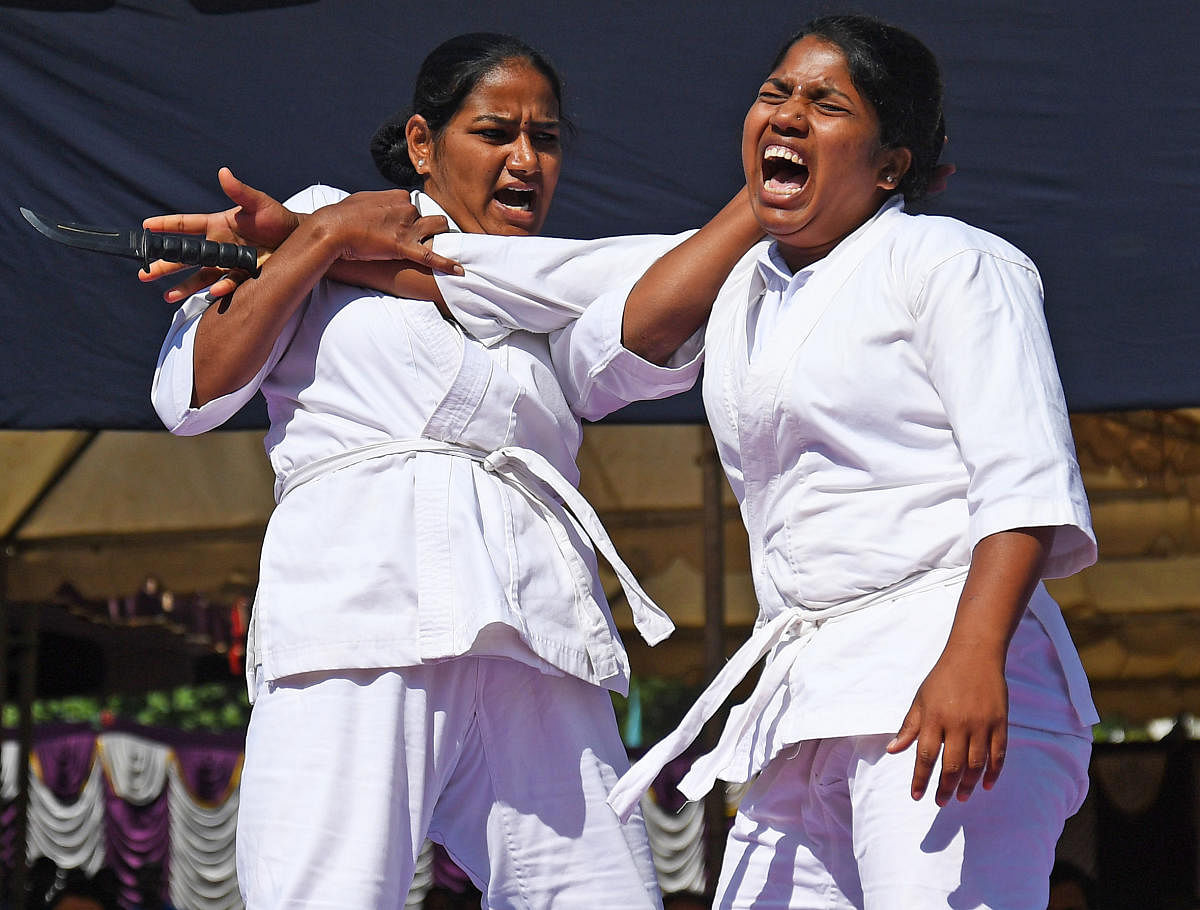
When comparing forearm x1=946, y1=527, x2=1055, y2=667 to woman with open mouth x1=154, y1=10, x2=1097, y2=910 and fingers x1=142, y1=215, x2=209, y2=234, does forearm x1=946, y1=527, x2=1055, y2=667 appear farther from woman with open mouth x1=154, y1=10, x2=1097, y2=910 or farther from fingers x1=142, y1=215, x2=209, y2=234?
fingers x1=142, y1=215, x2=209, y2=234

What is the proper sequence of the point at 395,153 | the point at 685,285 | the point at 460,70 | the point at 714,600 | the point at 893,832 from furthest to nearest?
the point at 714,600 → the point at 395,153 → the point at 460,70 → the point at 685,285 → the point at 893,832

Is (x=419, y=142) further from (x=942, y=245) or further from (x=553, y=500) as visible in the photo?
(x=942, y=245)

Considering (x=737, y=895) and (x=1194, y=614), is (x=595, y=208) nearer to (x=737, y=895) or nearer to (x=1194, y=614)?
(x=737, y=895)

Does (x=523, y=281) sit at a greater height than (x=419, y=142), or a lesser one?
lesser

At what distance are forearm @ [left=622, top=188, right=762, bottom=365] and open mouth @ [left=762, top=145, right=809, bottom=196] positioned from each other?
0.14 m

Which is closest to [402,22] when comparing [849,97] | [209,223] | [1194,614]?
[209,223]

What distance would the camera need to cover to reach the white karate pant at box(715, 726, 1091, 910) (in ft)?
4.68

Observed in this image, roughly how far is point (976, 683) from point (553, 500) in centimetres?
85

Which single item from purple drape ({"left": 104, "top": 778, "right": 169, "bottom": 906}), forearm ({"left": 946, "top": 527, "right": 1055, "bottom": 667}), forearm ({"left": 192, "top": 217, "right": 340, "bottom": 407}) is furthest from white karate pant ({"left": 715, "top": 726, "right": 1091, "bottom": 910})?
purple drape ({"left": 104, "top": 778, "right": 169, "bottom": 906})

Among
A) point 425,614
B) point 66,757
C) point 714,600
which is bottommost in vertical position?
point 66,757

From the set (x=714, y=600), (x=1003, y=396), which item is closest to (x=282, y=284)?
(x=1003, y=396)

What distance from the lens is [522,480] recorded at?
6.76 feet

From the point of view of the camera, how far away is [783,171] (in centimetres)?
172

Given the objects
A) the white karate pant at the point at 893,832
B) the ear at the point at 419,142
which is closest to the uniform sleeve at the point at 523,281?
the ear at the point at 419,142
